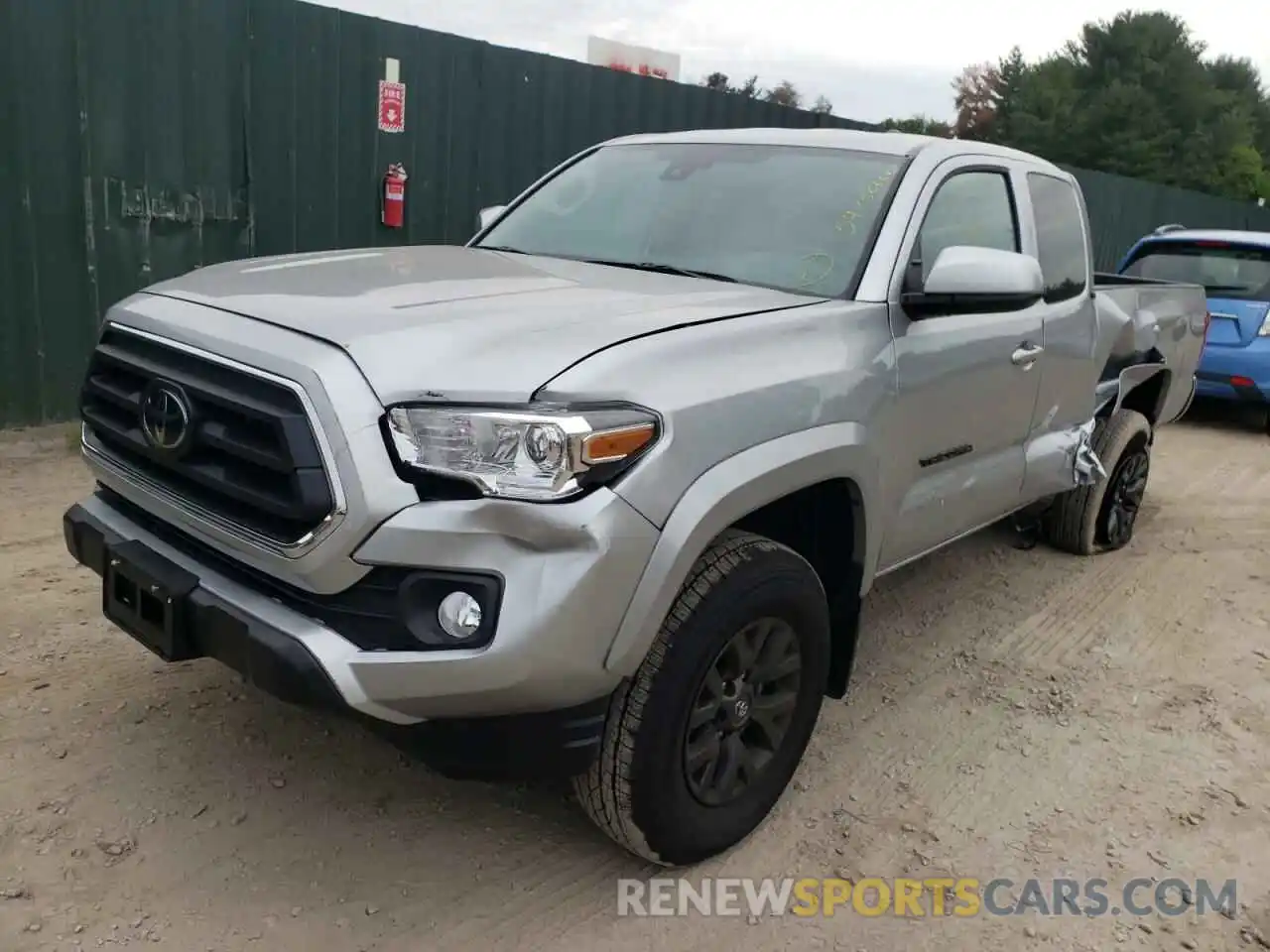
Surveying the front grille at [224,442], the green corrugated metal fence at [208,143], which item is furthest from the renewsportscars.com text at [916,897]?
the green corrugated metal fence at [208,143]

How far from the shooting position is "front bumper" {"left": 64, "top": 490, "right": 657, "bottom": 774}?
222 cm

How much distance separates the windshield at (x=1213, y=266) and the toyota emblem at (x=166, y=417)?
881 centimetres

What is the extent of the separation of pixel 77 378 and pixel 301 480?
4820 millimetres

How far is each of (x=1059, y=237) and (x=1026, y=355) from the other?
83 cm

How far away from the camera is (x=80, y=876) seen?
8.68 ft

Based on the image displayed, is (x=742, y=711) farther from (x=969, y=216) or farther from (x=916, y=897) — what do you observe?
(x=969, y=216)

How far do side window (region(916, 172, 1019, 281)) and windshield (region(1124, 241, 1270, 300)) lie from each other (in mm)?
6037

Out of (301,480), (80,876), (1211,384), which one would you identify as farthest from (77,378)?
(1211,384)

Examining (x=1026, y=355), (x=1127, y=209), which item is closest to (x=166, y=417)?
(x=1026, y=355)

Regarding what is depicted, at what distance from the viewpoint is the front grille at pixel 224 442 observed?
2287mm

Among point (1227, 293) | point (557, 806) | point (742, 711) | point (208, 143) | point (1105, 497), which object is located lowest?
point (557, 806)

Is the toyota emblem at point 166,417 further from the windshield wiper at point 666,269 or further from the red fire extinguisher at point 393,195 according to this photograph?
the red fire extinguisher at point 393,195

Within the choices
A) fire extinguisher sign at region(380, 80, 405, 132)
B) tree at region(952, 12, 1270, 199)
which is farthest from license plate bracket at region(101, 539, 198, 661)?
tree at region(952, 12, 1270, 199)

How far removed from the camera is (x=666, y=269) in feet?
11.3
